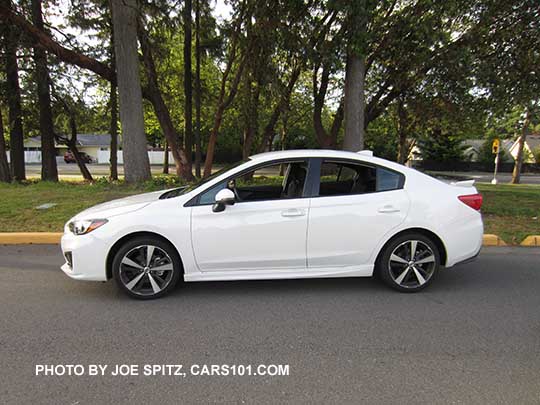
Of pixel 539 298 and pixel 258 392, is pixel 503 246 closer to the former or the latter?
pixel 539 298

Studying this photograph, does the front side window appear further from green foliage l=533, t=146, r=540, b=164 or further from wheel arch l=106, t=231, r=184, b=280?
green foliage l=533, t=146, r=540, b=164

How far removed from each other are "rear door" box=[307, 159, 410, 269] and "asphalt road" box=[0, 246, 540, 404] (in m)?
0.47

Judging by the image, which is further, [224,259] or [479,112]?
[479,112]

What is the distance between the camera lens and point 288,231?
12.0 feet

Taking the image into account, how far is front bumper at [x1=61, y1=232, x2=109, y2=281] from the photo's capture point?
3516 mm

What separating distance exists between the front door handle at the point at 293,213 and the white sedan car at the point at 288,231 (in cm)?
1

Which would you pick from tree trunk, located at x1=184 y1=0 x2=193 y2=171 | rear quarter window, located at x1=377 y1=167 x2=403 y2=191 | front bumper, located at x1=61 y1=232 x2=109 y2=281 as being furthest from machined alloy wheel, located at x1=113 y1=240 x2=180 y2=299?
tree trunk, located at x1=184 y1=0 x2=193 y2=171

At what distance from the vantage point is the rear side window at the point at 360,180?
154 inches

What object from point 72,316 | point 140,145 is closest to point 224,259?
point 72,316

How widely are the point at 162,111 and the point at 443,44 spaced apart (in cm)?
991

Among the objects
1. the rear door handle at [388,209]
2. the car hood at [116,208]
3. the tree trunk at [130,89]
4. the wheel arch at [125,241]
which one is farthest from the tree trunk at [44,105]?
the rear door handle at [388,209]

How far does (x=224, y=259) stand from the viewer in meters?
3.65

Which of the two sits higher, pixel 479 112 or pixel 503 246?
pixel 479 112

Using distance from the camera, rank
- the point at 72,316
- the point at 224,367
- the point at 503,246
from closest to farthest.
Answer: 1. the point at 224,367
2. the point at 72,316
3. the point at 503,246
